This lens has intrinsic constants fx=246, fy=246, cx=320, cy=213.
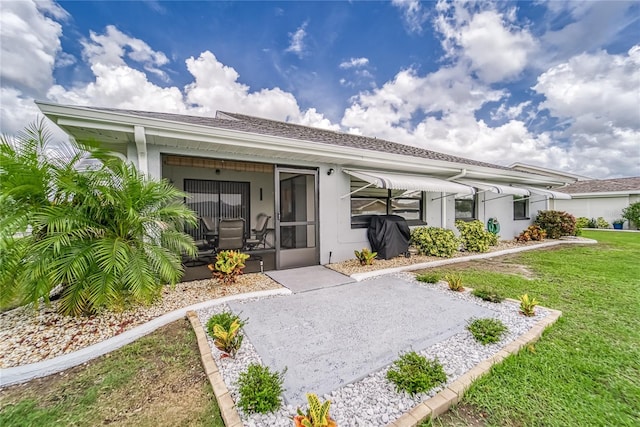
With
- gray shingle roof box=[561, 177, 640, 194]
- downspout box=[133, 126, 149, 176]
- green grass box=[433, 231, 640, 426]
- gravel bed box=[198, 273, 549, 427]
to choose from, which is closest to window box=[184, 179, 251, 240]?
downspout box=[133, 126, 149, 176]

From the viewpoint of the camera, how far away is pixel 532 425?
247cm

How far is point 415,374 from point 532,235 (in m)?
17.5

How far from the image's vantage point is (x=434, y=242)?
10547 mm

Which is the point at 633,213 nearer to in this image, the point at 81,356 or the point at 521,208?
the point at 521,208

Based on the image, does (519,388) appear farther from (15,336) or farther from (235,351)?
(15,336)

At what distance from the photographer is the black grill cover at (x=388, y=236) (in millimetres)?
9734

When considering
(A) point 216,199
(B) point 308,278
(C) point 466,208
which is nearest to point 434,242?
(C) point 466,208

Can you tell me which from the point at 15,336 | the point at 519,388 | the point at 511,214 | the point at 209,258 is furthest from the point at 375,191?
the point at 511,214

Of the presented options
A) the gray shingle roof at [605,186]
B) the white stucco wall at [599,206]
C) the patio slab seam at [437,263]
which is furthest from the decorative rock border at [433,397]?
the gray shingle roof at [605,186]

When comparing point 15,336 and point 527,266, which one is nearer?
point 15,336

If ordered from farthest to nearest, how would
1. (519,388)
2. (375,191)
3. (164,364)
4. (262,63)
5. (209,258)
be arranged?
1. (262,63)
2. (375,191)
3. (209,258)
4. (164,364)
5. (519,388)

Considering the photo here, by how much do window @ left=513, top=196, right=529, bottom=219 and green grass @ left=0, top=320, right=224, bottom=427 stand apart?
67.2ft

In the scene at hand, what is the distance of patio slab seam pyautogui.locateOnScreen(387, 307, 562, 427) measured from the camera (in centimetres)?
247

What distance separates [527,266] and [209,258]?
467 inches
